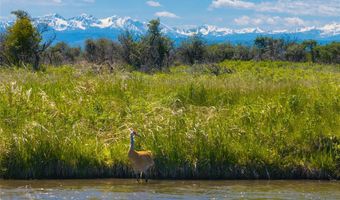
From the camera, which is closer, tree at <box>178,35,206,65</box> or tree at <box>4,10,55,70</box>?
tree at <box>4,10,55,70</box>

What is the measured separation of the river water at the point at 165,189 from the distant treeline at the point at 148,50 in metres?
17.9

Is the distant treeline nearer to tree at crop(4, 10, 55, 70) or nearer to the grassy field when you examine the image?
tree at crop(4, 10, 55, 70)

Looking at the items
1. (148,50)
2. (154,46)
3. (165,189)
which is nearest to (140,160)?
(165,189)

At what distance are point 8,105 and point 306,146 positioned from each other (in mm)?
7058

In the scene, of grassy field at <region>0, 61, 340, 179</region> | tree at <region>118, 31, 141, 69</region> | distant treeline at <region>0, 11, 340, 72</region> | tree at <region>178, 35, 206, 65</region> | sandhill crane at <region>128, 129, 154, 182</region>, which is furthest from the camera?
tree at <region>178, 35, 206, 65</region>

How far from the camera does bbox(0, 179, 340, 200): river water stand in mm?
11125

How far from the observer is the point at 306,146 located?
13.6 m

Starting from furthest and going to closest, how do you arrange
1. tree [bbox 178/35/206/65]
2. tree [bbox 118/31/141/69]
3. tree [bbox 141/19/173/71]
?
tree [bbox 178/35/206/65] < tree [bbox 141/19/173/71] < tree [bbox 118/31/141/69]

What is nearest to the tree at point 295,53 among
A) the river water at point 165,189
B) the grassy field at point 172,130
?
the grassy field at point 172,130

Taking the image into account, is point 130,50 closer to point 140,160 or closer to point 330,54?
point 330,54

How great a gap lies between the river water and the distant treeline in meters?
17.9

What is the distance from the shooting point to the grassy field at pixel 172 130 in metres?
13.0

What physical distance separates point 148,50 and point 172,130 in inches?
1762

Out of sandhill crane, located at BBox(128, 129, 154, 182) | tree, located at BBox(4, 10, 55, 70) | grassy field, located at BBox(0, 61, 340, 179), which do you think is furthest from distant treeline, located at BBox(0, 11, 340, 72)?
sandhill crane, located at BBox(128, 129, 154, 182)
